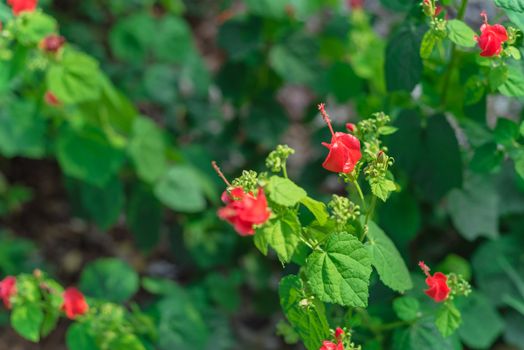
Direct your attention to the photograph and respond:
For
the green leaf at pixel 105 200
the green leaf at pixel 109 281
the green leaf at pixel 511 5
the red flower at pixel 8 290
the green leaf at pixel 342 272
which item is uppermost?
the green leaf at pixel 511 5

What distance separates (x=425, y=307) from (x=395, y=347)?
222mm

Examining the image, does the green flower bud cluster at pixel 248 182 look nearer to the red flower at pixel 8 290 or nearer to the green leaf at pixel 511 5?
the green leaf at pixel 511 5

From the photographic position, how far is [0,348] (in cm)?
254

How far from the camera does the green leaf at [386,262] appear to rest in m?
1.42

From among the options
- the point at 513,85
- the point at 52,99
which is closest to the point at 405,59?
the point at 513,85

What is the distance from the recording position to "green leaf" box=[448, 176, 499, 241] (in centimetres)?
204

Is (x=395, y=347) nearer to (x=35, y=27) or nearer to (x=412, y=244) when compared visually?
(x=412, y=244)

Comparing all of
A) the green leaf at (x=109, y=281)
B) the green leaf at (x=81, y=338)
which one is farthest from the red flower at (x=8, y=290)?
the green leaf at (x=109, y=281)

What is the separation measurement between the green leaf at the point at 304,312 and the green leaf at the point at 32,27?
0.92 metres

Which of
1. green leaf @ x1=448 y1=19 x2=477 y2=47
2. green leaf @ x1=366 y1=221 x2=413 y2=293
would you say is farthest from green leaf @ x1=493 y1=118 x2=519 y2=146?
green leaf @ x1=366 y1=221 x2=413 y2=293

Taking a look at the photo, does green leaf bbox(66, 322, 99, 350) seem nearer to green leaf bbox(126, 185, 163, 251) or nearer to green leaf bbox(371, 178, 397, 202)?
green leaf bbox(126, 185, 163, 251)

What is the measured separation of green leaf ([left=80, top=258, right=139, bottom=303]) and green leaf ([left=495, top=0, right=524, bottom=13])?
1.30 meters

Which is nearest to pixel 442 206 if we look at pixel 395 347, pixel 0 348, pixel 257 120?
pixel 257 120

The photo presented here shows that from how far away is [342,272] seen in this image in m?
1.28
